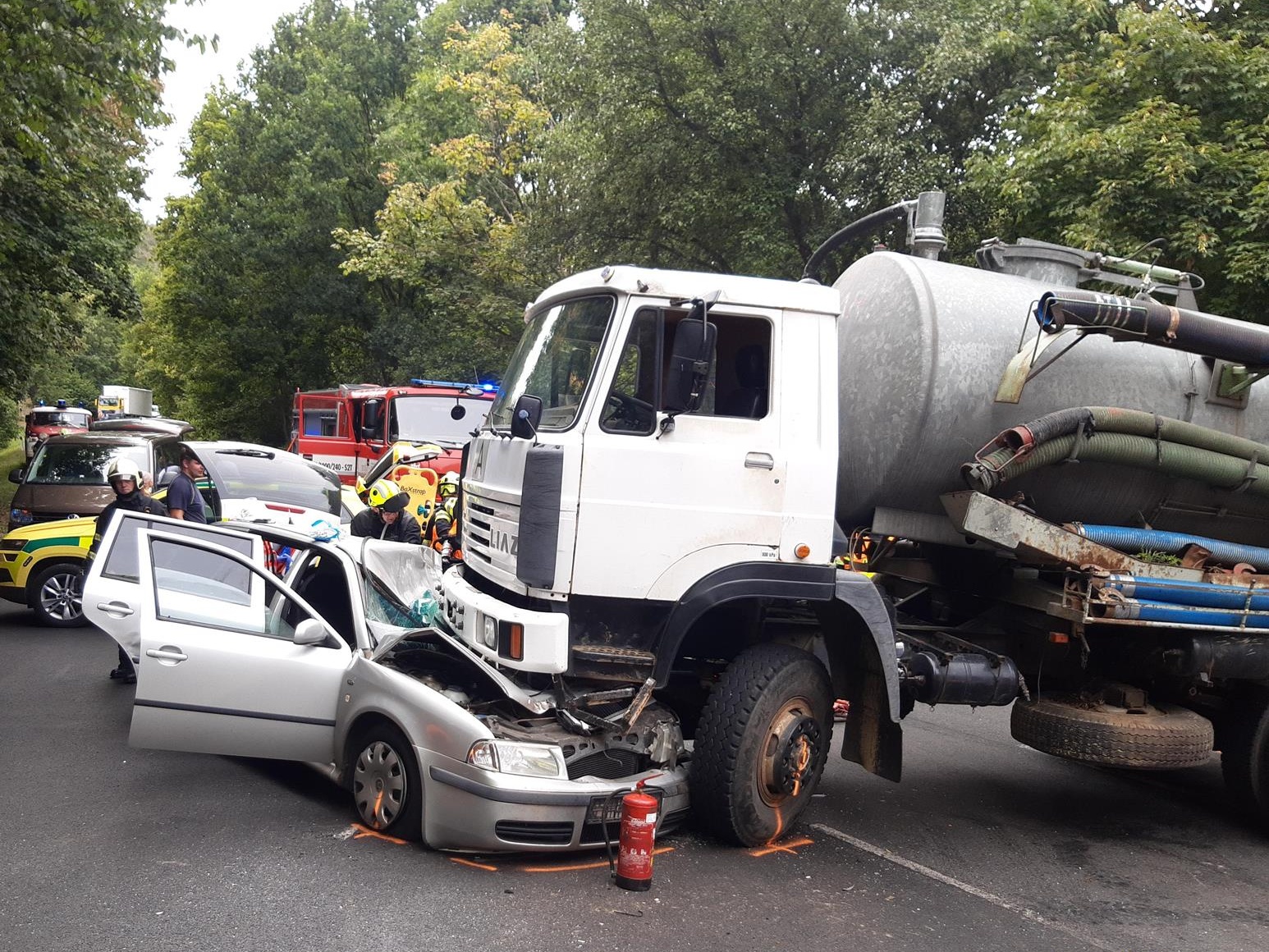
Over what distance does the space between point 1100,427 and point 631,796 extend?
3043mm

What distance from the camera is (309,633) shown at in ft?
18.4

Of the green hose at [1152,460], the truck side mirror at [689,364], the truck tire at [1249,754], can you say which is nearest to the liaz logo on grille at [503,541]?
the truck side mirror at [689,364]

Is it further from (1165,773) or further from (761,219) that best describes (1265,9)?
(1165,773)

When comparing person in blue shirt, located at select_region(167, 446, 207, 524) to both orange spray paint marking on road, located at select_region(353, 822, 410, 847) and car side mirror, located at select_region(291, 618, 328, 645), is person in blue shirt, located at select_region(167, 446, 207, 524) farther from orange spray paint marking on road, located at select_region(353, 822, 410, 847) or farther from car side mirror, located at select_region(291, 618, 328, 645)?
orange spray paint marking on road, located at select_region(353, 822, 410, 847)

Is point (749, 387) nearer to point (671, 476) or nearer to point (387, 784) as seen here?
point (671, 476)

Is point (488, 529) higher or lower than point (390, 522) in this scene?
higher

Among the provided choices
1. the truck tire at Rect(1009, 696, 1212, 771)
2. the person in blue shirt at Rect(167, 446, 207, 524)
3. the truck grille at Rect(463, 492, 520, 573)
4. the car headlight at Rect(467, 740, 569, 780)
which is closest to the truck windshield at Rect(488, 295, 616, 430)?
the truck grille at Rect(463, 492, 520, 573)

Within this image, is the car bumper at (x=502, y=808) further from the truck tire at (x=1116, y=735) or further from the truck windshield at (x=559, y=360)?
the truck tire at (x=1116, y=735)

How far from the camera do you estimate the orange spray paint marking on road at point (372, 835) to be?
5301mm

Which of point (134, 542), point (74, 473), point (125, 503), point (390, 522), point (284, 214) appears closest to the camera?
point (134, 542)

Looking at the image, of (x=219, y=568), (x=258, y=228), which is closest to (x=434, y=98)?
(x=258, y=228)

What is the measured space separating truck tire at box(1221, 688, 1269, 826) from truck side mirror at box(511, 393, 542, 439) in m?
4.66

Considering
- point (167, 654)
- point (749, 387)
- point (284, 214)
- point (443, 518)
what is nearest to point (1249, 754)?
point (749, 387)

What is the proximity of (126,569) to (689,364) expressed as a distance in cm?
327
